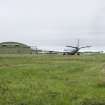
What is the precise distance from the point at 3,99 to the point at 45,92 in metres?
3.44

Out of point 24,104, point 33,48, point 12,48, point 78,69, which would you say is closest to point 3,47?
point 12,48

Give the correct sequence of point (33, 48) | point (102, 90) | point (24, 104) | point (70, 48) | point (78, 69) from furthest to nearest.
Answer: point (33, 48)
point (70, 48)
point (78, 69)
point (102, 90)
point (24, 104)

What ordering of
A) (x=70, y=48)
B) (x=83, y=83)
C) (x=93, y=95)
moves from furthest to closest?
(x=70, y=48)
(x=83, y=83)
(x=93, y=95)

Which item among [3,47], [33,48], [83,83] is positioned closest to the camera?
[83,83]

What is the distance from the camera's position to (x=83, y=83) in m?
28.6

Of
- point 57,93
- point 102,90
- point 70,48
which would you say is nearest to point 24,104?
point 57,93

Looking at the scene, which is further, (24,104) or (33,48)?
(33,48)

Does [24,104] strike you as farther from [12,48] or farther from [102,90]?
[12,48]

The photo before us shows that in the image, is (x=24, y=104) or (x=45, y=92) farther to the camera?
(x=45, y=92)

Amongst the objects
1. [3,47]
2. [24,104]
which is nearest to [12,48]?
[3,47]

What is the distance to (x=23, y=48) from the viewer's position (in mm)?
130375

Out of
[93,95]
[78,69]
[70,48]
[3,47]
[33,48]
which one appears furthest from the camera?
[33,48]

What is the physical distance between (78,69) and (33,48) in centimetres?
9674

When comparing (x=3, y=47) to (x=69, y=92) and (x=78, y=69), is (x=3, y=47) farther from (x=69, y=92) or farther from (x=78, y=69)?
(x=69, y=92)
